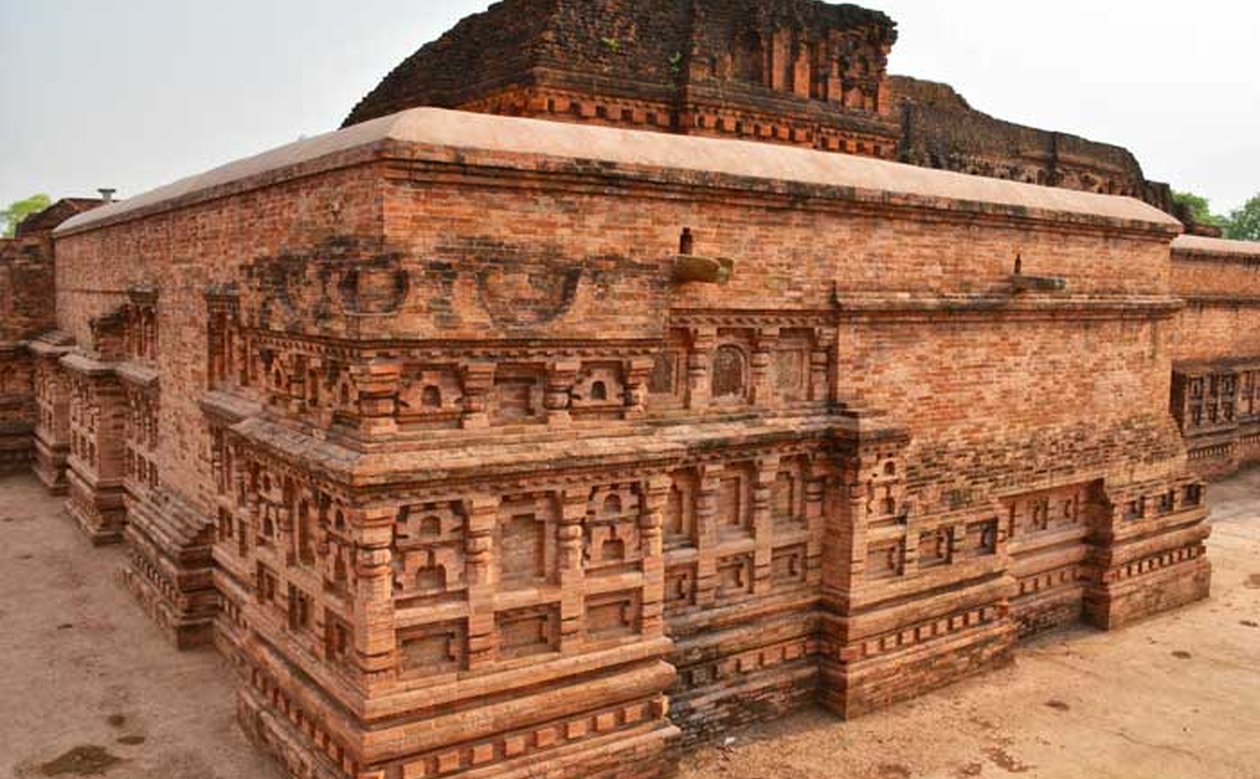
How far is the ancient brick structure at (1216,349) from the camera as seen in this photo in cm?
1617

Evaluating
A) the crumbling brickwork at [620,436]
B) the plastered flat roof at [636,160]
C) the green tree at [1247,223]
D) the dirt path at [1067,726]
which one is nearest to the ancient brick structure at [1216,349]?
the crumbling brickwork at [620,436]

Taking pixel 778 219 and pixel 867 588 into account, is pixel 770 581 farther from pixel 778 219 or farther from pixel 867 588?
pixel 778 219

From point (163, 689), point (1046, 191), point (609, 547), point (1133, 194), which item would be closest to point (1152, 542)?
point (1046, 191)

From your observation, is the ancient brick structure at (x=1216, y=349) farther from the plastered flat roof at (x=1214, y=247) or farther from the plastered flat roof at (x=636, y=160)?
the plastered flat roof at (x=636, y=160)

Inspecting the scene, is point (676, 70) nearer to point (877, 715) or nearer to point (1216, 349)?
point (877, 715)

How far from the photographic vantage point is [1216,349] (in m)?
16.8

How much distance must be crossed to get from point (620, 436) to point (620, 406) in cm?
21

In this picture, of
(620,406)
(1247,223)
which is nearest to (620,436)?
(620,406)

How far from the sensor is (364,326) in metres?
5.94

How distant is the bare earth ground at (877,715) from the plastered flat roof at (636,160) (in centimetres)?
420

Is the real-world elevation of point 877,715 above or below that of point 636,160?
below

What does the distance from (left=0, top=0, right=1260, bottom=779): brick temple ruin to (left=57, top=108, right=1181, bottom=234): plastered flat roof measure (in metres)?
0.04

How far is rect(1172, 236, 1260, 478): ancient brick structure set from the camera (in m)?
16.2

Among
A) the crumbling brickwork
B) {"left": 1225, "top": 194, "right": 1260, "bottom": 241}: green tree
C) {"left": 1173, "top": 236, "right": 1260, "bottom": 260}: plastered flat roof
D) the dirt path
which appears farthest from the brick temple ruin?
{"left": 1225, "top": 194, "right": 1260, "bottom": 241}: green tree
